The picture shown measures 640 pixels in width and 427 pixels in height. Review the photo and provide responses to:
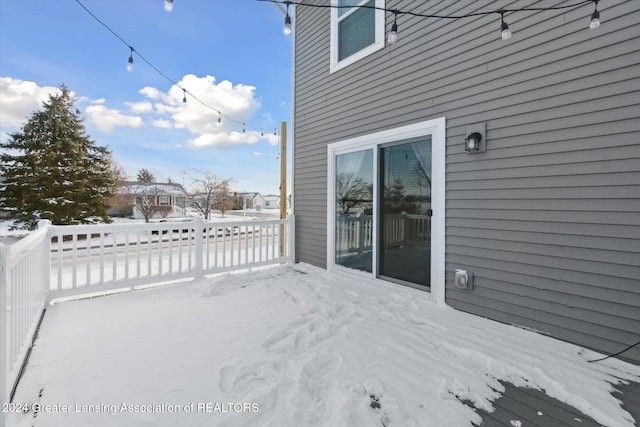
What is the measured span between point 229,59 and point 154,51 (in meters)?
3.67

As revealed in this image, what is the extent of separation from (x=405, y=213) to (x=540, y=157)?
138cm

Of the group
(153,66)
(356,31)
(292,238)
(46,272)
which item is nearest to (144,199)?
(153,66)

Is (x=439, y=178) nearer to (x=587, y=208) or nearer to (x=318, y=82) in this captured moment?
(x=587, y=208)

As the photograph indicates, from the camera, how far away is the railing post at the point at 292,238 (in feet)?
16.1

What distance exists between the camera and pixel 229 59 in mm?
7824

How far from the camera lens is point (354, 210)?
3.95m

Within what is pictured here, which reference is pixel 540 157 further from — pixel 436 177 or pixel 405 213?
pixel 405 213

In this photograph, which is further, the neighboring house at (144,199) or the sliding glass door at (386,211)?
the neighboring house at (144,199)

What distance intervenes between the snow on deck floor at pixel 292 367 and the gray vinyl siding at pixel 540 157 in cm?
32

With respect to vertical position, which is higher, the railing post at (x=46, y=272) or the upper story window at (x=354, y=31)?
the upper story window at (x=354, y=31)

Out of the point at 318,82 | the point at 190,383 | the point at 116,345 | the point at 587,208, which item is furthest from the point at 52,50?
the point at 587,208

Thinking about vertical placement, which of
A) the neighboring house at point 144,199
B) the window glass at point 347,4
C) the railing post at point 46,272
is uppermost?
the window glass at point 347,4

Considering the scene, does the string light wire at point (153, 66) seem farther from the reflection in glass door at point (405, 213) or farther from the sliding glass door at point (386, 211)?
the reflection in glass door at point (405, 213)

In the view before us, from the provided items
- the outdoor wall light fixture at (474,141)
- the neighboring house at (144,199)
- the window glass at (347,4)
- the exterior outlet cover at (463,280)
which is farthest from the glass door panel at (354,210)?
the neighboring house at (144,199)
